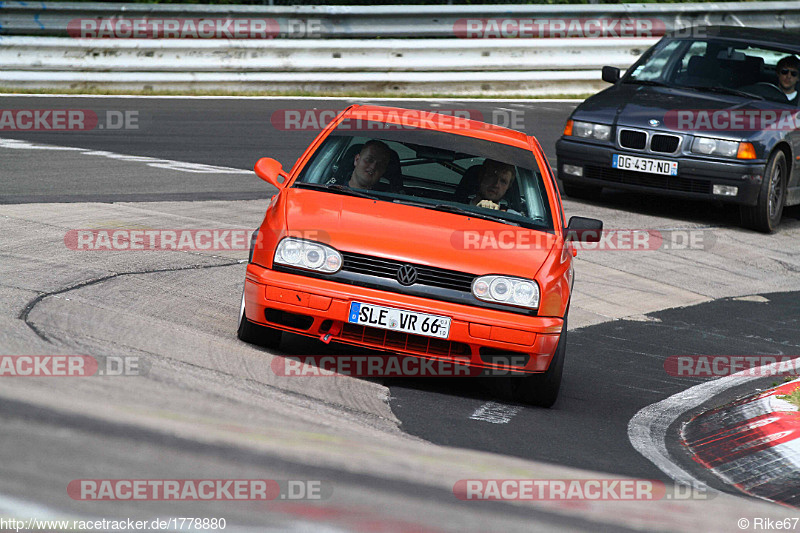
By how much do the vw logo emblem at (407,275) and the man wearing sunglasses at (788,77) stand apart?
322 inches

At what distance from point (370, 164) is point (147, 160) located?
6348mm

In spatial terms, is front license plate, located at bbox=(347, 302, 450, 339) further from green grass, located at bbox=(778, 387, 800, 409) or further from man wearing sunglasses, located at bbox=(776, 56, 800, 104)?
man wearing sunglasses, located at bbox=(776, 56, 800, 104)

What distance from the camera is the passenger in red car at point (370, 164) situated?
6.64 metres

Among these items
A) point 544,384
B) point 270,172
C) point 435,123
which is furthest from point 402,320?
point 435,123

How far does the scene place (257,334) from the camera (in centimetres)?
617

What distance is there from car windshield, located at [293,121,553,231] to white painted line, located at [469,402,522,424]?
3.49ft

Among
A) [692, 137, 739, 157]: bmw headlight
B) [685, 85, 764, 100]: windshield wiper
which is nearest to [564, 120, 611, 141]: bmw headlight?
[692, 137, 739, 157]: bmw headlight

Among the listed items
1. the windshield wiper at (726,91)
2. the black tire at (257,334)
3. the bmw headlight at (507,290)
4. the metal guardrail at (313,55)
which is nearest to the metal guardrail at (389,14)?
the metal guardrail at (313,55)

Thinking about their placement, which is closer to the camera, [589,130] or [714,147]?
[714,147]

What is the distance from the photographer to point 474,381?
6578 millimetres

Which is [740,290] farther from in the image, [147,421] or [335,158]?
[147,421]

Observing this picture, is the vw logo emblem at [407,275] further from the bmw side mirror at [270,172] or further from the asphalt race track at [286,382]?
the bmw side mirror at [270,172]

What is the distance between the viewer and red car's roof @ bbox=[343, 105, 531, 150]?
23.4ft

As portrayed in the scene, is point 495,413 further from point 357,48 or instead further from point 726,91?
point 357,48
